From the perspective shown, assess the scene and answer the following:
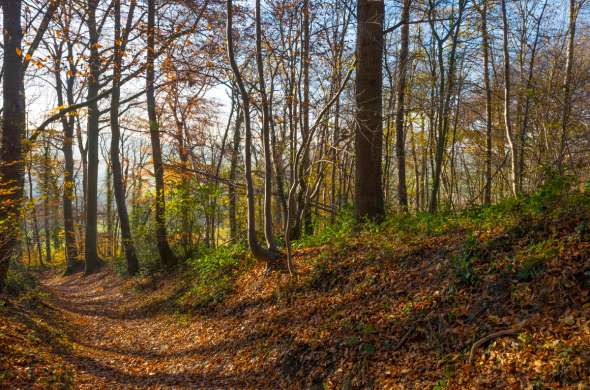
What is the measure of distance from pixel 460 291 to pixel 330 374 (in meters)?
1.83

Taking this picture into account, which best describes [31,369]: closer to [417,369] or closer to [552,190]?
[417,369]

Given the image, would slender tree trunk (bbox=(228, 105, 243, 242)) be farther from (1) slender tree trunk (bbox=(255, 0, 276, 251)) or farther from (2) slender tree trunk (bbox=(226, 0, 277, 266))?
(1) slender tree trunk (bbox=(255, 0, 276, 251))

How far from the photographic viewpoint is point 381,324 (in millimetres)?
4832

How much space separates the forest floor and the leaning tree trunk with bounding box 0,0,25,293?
1640mm

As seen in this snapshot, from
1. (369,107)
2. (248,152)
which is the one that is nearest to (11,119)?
(248,152)

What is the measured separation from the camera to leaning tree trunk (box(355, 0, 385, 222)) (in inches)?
297

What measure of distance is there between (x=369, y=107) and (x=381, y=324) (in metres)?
4.43

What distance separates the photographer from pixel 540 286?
12.9ft

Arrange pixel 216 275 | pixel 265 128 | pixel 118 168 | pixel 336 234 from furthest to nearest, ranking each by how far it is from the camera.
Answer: pixel 118 168 → pixel 216 275 → pixel 336 234 → pixel 265 128

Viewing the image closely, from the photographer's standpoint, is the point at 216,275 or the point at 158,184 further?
the point at 158,184

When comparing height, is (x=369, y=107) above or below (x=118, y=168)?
above

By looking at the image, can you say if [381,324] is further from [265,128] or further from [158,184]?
[158,184]

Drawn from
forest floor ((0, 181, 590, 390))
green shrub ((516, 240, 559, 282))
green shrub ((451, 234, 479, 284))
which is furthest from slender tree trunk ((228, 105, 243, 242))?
green shrub ((516, 240, 559, 282))

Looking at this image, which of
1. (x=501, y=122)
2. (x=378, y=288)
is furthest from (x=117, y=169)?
(x=501, y=122)
